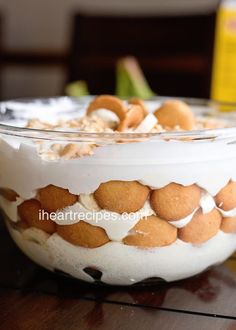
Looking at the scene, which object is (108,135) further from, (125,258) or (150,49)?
(150,49)

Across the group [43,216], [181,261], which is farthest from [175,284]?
[43,216]

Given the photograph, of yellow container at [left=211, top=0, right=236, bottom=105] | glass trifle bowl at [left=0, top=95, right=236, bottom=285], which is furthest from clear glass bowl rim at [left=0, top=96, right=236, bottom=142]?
yellow container at [left=211, top=0, right=236, bottom=105]

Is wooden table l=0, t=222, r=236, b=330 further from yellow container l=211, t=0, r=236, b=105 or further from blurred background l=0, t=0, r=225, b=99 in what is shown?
blurred background l=0, t=0, r=225, b=99

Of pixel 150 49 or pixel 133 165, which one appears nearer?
pixel 133 165

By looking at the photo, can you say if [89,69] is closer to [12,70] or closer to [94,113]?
[12,70]

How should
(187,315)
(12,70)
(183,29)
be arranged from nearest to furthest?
(187,315)
(183,29)
(12,70)

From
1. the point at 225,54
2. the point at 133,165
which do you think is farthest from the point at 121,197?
the point at 225,54
